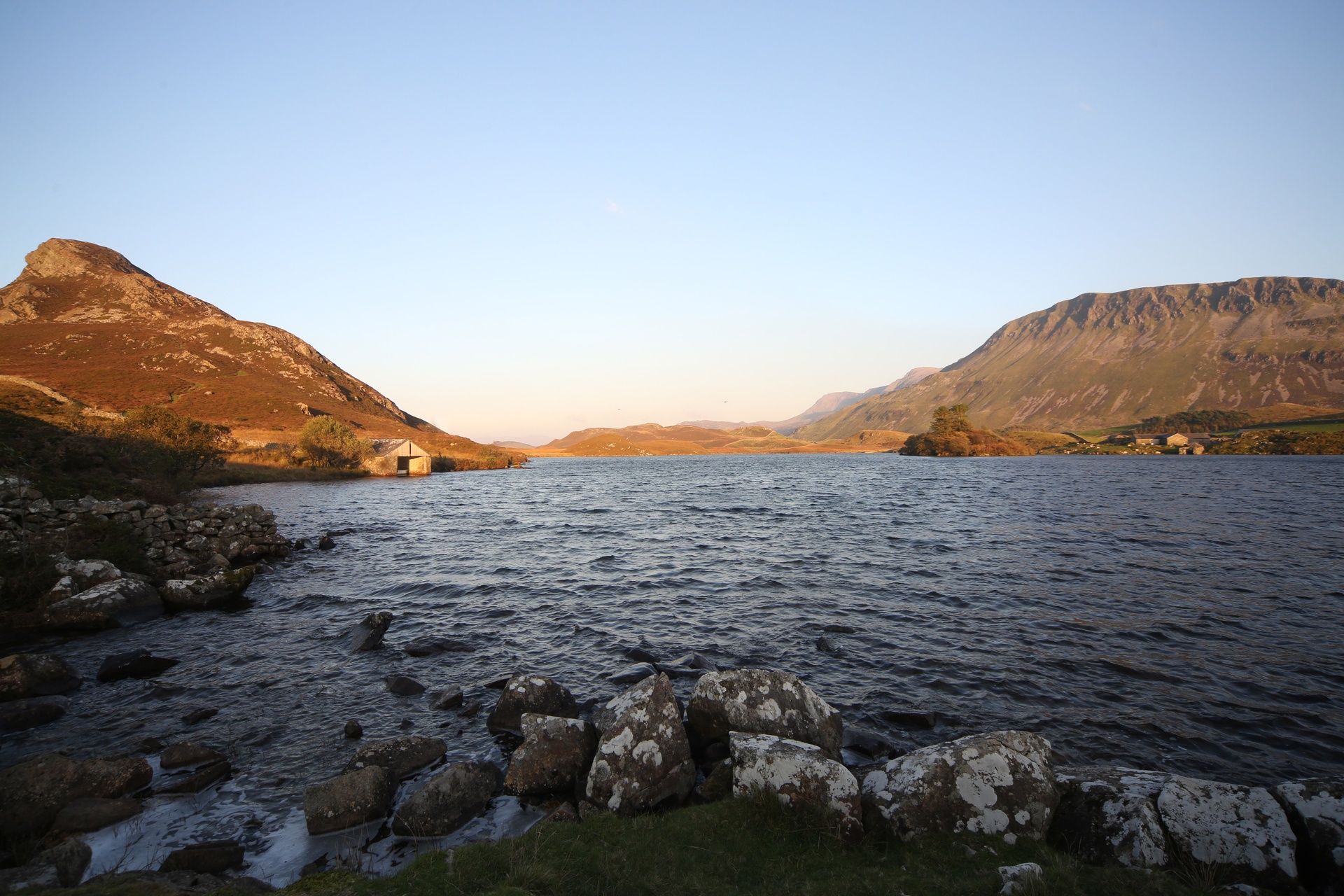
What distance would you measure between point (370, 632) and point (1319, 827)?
63.1ft

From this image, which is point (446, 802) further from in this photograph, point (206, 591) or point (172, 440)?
point (172, 440)

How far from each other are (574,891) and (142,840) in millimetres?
6770

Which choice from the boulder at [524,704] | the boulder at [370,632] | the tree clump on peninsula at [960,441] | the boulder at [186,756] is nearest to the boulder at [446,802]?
the boulder at [524,704]

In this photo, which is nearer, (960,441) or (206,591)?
(206,591)

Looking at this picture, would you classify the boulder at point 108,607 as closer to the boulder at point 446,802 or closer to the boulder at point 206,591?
the boulder at point 206,591

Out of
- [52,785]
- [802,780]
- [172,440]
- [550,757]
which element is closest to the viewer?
[802,780]

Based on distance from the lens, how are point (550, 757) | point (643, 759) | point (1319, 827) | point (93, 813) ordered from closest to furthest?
1. point (1319, 827)
2. point (93, 813)
3. point (643, 759)
4. point (550, 757)

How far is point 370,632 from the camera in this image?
16.4m

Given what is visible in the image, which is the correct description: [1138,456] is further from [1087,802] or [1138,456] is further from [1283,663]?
[1087,802]

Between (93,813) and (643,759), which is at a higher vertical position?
(643,759)

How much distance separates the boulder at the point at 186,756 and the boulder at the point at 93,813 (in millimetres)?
1193

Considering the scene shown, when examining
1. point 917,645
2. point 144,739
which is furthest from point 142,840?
point 917,645

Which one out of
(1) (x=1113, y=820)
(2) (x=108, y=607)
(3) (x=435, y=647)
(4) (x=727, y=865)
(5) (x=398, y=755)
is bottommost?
(3) (x=435, y=647)

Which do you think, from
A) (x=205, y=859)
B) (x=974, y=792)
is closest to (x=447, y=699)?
(x=205, y=859)
